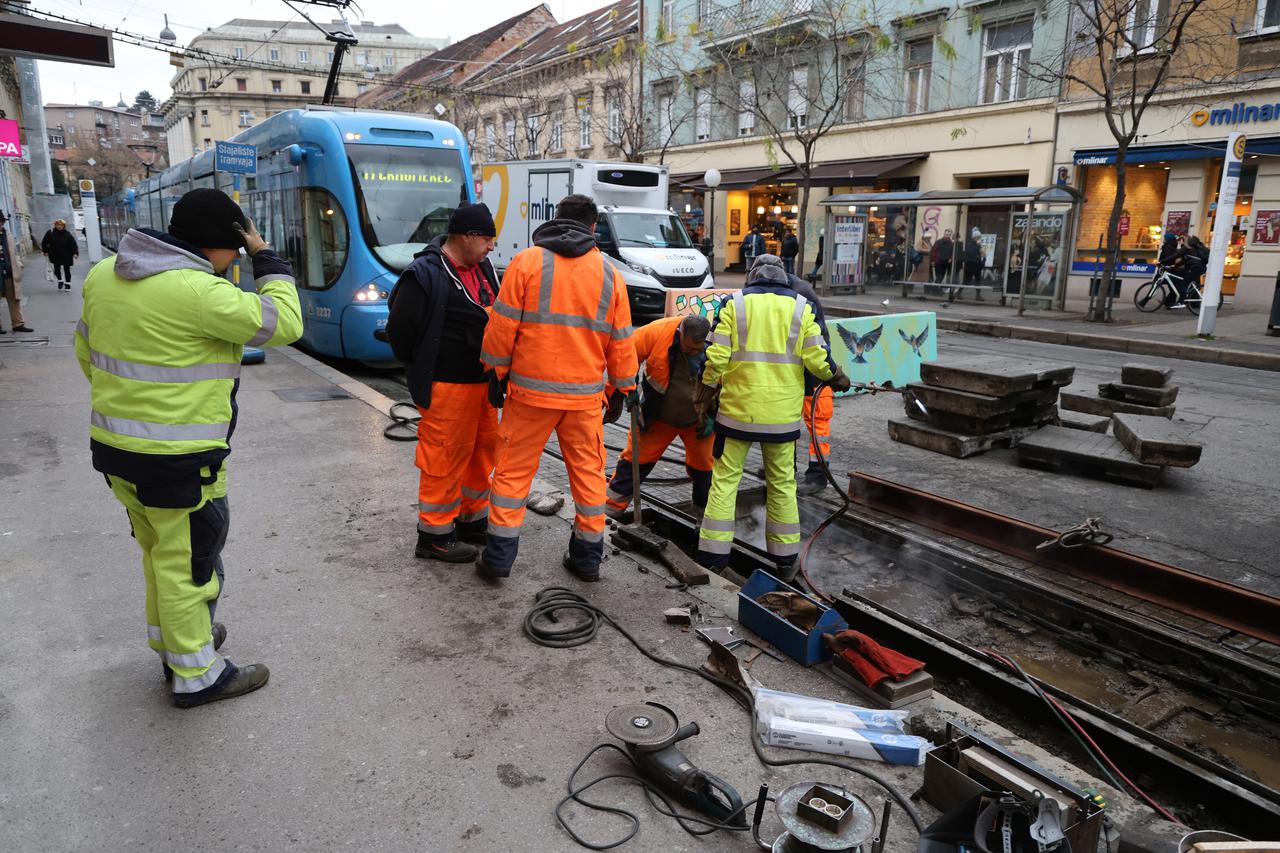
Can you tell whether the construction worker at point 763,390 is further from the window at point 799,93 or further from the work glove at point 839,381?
the window at point 799,93

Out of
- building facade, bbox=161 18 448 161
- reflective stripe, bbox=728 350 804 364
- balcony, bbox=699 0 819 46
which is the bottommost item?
reflective stripe, bbox=728 350 804 364

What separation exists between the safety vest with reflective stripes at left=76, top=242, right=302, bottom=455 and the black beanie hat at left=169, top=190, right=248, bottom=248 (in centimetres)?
11

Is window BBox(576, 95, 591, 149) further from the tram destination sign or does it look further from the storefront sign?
the tram destination sign

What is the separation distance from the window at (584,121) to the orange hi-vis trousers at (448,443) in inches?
1320

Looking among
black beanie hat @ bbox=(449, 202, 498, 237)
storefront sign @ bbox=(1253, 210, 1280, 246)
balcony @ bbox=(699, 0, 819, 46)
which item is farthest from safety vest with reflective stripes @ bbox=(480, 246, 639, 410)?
balcony @ bbox=(699, 0, 819, 46)

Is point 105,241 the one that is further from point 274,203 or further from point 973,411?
point 973,411

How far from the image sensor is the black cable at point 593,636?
285 cm

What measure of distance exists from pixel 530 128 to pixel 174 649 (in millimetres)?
36764

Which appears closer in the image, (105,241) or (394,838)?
(394,838)

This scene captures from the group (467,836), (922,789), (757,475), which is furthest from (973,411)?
(467,836)

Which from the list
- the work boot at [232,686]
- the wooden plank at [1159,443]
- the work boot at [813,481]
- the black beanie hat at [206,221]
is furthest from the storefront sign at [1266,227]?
the work boot at [232,686]

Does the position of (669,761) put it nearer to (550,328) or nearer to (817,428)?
(550,328)

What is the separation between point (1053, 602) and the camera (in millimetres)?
4469

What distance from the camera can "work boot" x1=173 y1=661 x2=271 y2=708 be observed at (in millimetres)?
3092
